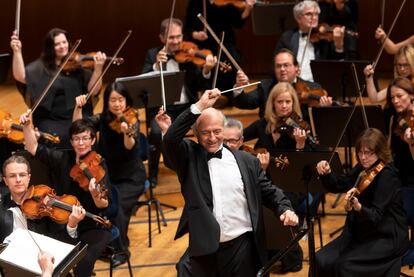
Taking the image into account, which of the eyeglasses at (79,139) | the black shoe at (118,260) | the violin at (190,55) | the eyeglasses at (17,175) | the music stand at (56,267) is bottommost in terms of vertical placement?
the black shoe at (118,260)

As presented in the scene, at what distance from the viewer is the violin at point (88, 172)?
208 inches

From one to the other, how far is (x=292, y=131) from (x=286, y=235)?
2.46ft

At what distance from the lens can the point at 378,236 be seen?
491cm

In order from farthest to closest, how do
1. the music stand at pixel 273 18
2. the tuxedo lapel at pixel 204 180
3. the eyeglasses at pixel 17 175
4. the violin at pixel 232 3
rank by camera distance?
the violin at pixel 232 3 < the music stand at pixel 273 18 < the eyeglasses at pixel 17 175 < the tuxedo lapel at pixel 204 180

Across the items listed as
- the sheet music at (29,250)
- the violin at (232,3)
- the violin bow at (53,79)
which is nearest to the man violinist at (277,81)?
the violin bow at (53,79)

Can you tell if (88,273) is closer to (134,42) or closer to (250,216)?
(250,216)

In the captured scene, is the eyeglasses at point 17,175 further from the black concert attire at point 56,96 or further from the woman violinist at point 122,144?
the black concert attire at point 56,96

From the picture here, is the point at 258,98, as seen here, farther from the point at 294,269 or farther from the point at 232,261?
the point at 232,261

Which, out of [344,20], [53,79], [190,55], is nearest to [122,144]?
[53,79]

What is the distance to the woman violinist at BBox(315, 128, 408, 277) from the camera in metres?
4.83

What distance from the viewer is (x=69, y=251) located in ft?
13.4

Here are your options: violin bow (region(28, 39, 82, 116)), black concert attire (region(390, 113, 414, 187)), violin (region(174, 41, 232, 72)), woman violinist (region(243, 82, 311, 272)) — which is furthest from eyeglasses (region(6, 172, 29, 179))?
black concert attire (region(390, 113, 414, 187))

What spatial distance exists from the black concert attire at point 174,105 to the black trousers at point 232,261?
2276mm

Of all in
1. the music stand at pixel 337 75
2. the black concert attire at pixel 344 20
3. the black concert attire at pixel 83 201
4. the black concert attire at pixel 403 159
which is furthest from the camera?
the black concert attire at pixel 344 20
